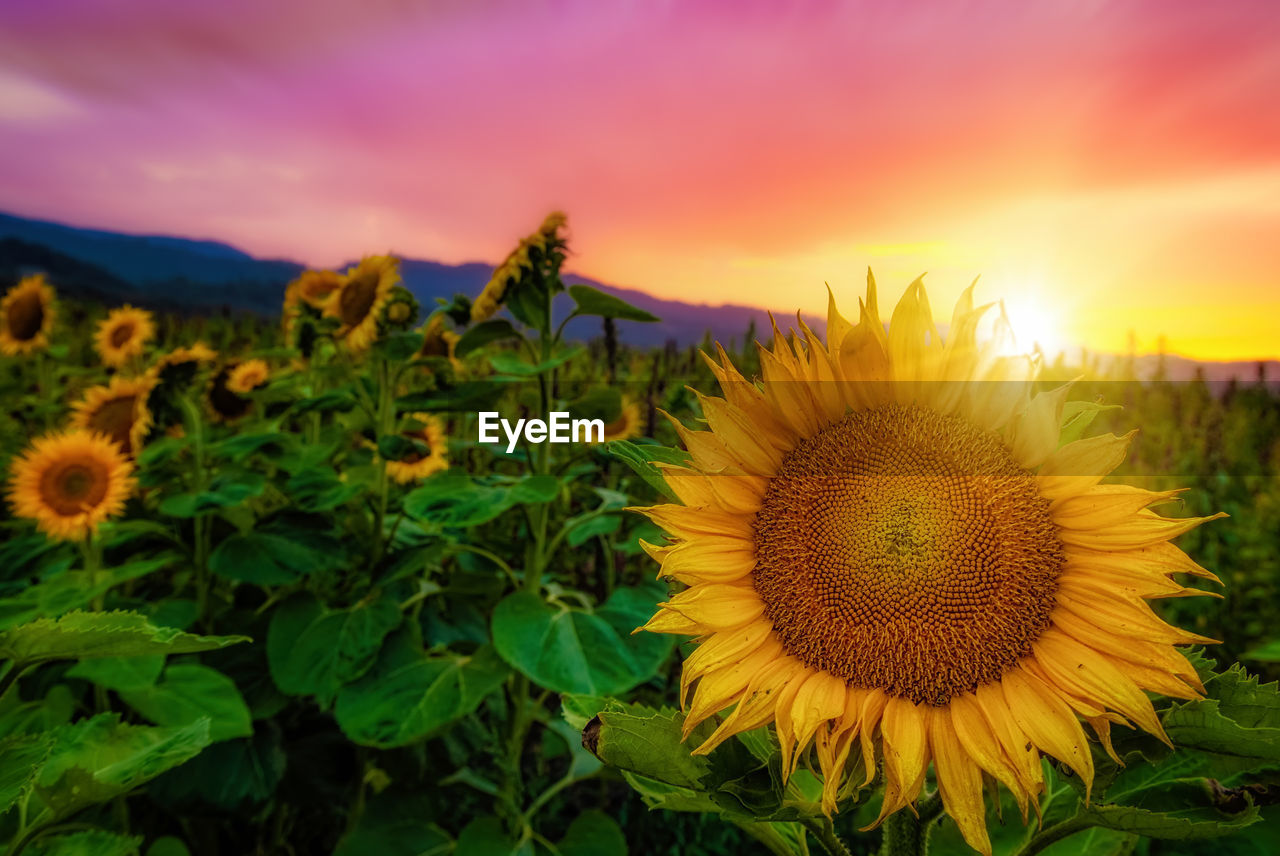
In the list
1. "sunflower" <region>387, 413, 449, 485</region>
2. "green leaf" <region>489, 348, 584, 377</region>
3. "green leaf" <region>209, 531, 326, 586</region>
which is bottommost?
"green leaf" <region>209, 531, 326, 586</region>

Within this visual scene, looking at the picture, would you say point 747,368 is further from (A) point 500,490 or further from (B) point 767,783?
(B) point 767,783

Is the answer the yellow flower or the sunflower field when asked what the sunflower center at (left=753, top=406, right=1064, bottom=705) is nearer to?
the sunflower field

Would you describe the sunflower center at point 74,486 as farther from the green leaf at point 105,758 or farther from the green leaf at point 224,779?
the green leaf at point 105,758

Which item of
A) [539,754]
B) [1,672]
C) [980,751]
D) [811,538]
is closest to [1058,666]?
[980,751]

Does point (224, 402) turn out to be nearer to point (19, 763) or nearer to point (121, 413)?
point (121, 413)

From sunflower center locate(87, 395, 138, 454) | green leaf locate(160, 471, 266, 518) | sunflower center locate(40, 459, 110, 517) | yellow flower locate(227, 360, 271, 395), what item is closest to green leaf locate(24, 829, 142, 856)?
green leaf locate(160, 471, 266, 518)

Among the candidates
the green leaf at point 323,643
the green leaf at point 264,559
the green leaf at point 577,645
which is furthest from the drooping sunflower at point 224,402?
the green leaf at point 577,645

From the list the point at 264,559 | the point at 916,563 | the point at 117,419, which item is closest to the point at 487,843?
the point at 264,559
